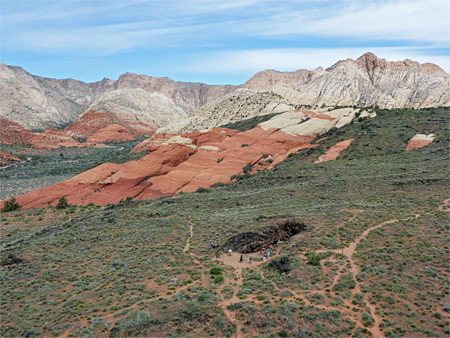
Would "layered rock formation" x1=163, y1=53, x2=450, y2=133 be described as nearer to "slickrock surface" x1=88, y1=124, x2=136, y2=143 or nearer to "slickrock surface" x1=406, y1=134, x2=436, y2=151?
"slickrock surface" x1=88, y1=124, x2=136, y2=143

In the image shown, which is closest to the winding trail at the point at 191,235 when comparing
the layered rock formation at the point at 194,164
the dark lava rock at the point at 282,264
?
the dark lava rock at the point at 282,264

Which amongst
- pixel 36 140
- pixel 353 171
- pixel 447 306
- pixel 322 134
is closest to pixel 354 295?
pixel 447 306

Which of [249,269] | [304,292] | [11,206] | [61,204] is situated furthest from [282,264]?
[11,206]

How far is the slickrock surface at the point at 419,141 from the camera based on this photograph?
55.5m

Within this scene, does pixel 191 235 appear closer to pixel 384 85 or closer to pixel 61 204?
pixel 61 204

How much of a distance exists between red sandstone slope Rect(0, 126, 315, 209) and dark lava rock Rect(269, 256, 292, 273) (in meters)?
38.4

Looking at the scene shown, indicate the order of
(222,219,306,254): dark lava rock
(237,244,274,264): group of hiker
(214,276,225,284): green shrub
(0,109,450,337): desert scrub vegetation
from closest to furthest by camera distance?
(0,109,450,337): desert scrub vegetation
(214,276,225,284): green shrub
(237,244,274,264): group of hiker
(222,219,306,254): dark lava rock

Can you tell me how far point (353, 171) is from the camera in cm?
4600

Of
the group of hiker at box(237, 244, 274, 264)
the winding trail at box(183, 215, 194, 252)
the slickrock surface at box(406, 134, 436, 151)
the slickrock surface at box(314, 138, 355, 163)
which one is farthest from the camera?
the slickrock surface at box(314, 138, 355, 163)

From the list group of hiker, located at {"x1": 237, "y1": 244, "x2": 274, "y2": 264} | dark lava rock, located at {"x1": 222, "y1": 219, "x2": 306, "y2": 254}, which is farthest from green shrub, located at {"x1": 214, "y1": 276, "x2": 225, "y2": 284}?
dark lava rock, located at {"x1": 222, "y1": 219, "x2": 306, "y2": 254}

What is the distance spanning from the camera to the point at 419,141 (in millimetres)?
56438

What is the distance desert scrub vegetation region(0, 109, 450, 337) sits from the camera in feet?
54.2

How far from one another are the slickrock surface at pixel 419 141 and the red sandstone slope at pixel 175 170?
2415 centimetres

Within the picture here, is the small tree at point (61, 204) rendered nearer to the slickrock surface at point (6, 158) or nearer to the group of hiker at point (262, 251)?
the group of hiker at point (262, 251)
